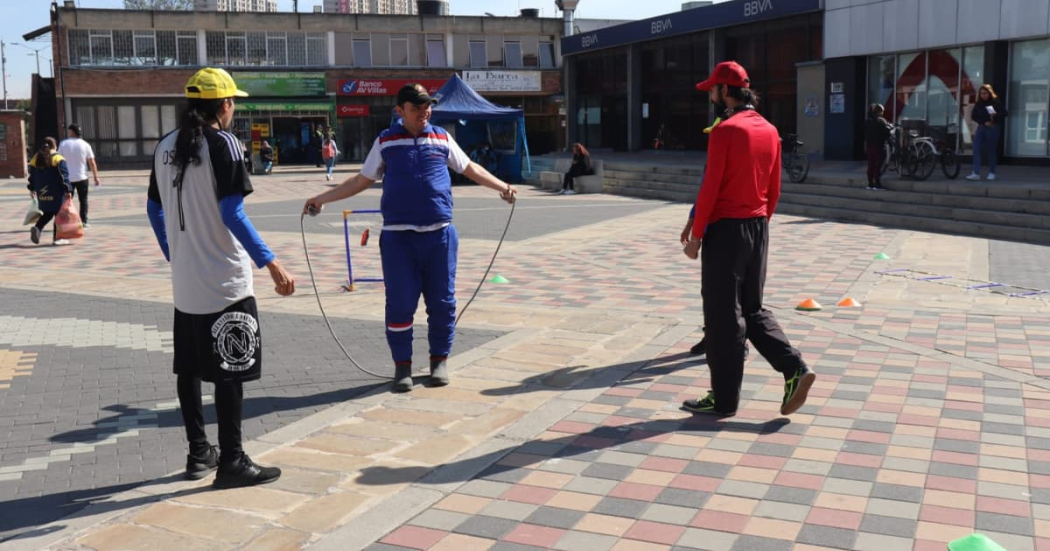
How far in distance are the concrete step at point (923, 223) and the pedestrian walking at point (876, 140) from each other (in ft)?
3.07

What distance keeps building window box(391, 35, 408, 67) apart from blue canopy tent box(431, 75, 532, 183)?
18995 mm

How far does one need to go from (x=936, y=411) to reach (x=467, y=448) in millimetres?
2434

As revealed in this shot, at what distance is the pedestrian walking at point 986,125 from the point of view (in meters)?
16.3

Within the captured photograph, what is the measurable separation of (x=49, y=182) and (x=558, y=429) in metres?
11.7

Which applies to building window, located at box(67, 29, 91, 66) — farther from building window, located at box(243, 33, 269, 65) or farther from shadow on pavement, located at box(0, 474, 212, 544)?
shadow on pavement, located at box(0, 474, 212, 544)

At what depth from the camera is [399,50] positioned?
4912cm

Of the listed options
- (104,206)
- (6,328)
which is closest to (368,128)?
(104,206)

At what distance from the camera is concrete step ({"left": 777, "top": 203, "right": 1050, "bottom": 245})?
1377cm

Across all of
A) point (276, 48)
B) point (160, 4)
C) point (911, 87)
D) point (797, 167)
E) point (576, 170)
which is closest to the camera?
point (797, 167)

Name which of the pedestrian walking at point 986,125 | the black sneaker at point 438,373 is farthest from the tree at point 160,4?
the black sneaker at point 438,373

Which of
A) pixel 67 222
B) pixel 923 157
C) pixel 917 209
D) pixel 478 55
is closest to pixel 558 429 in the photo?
pixel 67 222

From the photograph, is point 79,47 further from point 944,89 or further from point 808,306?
point 808,306

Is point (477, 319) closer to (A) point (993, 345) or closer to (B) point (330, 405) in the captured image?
(B) point (330, 405)

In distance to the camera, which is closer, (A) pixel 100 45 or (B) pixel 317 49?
(A) pixel 100 45
